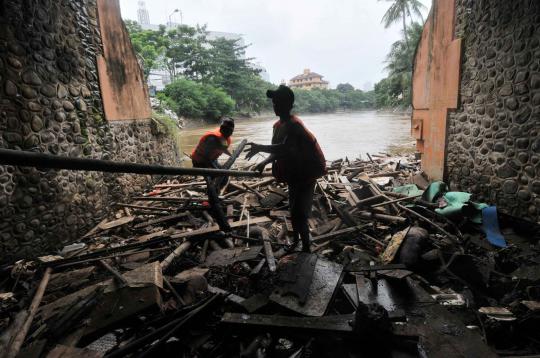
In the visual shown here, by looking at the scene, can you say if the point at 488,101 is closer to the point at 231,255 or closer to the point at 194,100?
the point at 231,255

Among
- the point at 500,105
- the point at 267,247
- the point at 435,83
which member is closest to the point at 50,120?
the point at 267,247

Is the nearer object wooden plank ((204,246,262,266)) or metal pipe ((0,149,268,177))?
metal pipe ((0,149,268,177))

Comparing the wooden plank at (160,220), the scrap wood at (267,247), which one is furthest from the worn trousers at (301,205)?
the wooden plank at (160,220)

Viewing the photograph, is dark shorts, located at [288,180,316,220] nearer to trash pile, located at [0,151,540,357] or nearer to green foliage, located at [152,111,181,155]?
trash pile, located at [0,151,540,357]

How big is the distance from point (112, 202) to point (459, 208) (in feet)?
22.2

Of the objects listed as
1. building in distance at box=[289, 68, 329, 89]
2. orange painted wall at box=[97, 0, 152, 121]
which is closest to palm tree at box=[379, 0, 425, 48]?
orange painted wall at box=[97, 0, 152, 121]

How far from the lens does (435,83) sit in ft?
21.1

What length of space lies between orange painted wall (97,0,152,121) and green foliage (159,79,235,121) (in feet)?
78.2

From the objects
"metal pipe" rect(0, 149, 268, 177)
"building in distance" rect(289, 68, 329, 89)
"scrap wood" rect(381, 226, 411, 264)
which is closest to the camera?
"metal pipe" rect(0, 149, 268, 177)

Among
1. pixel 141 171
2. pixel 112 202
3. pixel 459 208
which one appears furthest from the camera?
pixel 112 202

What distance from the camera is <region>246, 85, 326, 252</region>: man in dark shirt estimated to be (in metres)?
3.38

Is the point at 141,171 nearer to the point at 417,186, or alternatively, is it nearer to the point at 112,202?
the point at 112,202

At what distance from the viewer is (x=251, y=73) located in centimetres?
4712

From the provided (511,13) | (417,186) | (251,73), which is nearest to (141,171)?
(511,13)
